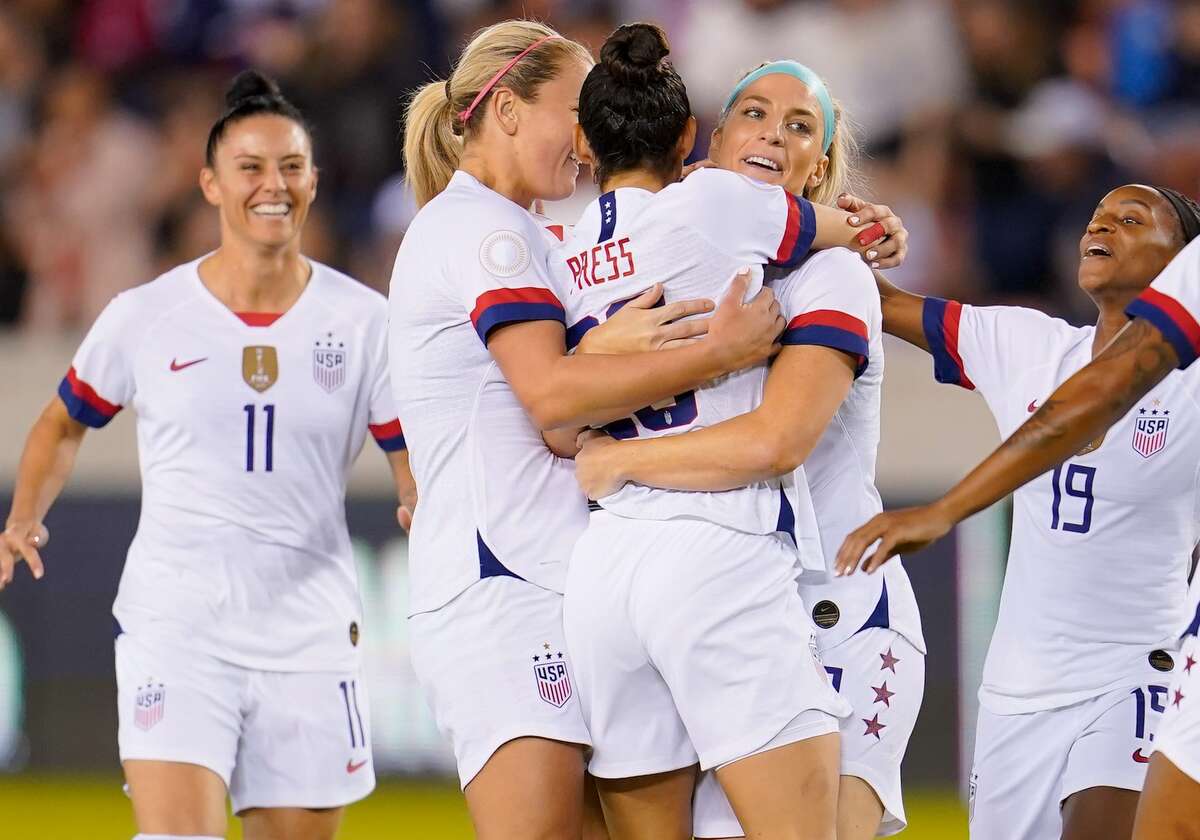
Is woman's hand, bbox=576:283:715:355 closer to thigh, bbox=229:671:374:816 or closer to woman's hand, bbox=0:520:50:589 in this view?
thigh, bbox=229:671:374:816

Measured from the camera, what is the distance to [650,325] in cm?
363

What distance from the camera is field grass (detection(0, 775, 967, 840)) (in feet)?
25.9

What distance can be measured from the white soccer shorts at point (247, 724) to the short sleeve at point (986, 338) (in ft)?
6.84

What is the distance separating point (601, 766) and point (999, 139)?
6835mm

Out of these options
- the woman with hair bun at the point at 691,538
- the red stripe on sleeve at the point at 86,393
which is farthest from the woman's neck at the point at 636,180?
the red stripe on sleeve at the point at 86,393

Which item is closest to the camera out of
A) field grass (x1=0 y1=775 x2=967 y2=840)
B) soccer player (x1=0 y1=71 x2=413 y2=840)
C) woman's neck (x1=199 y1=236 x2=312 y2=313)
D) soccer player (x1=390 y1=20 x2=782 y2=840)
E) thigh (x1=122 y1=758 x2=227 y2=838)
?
soccer player (x1=390 y1=20 x2=782 y2=840)

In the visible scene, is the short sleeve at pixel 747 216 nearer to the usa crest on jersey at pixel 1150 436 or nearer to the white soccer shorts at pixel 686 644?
the white soccer shorts at pixel 686 644

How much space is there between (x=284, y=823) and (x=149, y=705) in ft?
1.81

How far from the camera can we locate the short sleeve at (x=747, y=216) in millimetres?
3615

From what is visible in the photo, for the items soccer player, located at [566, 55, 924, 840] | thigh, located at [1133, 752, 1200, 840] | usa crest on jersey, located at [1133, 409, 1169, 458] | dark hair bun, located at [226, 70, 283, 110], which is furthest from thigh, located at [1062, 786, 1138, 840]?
dark hair bun, located at [226, 70, 283, 110]

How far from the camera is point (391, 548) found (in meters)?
8.54

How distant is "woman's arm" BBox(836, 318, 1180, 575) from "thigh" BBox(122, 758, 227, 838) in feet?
7.45

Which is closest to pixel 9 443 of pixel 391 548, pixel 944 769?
pixel 391 548

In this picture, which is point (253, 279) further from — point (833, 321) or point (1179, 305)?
point (1179, 305)
